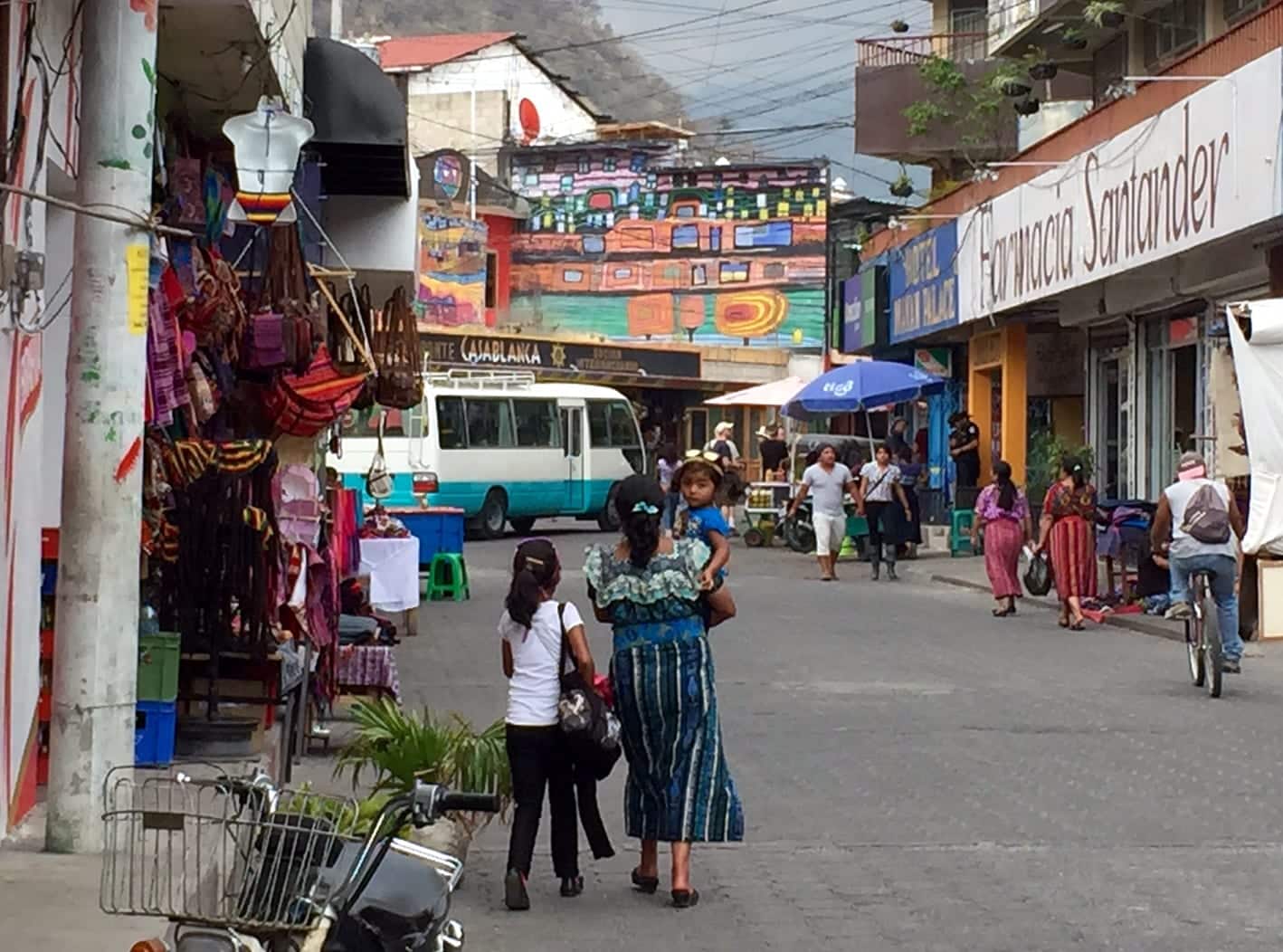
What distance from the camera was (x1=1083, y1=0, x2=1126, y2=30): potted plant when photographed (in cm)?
2923

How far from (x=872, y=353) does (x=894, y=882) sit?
3280cm

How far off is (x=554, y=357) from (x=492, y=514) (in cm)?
1335

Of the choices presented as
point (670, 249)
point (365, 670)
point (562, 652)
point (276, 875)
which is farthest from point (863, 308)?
point (276, 875)

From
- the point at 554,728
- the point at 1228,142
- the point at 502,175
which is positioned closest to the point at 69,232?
the point at 554,728

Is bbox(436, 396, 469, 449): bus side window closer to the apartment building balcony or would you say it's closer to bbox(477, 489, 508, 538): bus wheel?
bbox(477, 489, 508, 538): bus wheel

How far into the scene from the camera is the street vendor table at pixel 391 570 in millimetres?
17125

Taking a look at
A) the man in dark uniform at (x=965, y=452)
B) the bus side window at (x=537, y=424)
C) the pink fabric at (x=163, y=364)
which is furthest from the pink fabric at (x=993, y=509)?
the bus side window at (x=537, y=424)

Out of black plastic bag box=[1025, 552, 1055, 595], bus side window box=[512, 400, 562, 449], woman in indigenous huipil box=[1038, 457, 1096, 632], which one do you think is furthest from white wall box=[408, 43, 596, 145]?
woman in indigenous huipil box=[1038, 457, 1096, 632]

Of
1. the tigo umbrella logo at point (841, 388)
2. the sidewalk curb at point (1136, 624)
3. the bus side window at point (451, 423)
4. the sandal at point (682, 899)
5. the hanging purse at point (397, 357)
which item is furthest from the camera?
the bus side window at point (451, 423)

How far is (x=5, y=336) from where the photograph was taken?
27.5 ft

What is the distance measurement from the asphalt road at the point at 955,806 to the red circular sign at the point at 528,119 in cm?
5096

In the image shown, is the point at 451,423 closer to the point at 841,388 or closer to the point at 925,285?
→ the point at 841,388

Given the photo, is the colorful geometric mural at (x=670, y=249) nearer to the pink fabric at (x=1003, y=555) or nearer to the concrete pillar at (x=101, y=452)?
the pink fabric at (x=1003, y=555)

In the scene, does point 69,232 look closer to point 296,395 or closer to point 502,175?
point 296,395
